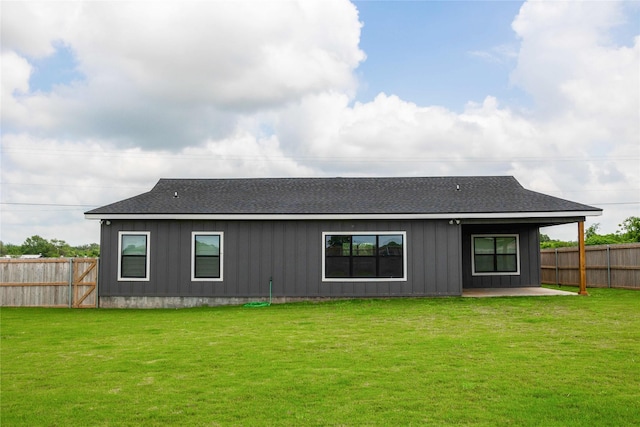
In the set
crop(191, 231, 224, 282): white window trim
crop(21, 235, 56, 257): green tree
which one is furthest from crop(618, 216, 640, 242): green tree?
crop(21, 235, 56, 257): green tree

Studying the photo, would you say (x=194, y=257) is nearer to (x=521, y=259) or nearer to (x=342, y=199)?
(x=342, y=199)

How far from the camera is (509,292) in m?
17.6

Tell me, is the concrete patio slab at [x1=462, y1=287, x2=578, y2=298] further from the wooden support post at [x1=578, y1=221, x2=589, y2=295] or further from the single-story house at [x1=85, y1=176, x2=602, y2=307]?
the single-story house at [x1=85, y1=176, x2=602, y2=307]

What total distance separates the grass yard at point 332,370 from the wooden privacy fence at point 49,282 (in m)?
4.28

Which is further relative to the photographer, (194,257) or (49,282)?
(49,282)

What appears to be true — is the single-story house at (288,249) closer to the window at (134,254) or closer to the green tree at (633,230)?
the window at (134,254)

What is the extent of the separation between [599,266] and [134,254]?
16.8 m

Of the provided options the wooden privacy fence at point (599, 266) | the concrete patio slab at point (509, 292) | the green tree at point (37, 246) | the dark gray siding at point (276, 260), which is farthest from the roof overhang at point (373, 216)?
the green tree at point (37, 246)

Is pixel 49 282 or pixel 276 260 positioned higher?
pixel 276 260

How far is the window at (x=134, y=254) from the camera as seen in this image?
1662 cm

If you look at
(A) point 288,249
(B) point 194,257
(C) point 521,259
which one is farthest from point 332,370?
(C) point 521,259

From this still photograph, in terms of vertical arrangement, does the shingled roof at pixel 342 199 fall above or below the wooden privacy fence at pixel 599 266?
above

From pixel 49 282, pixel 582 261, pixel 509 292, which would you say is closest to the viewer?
pixel 582 261

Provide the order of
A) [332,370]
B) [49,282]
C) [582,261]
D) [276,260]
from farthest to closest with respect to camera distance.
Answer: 1. [49,282]
2. [582,261]
3. [276,260]
4. [332,370]
